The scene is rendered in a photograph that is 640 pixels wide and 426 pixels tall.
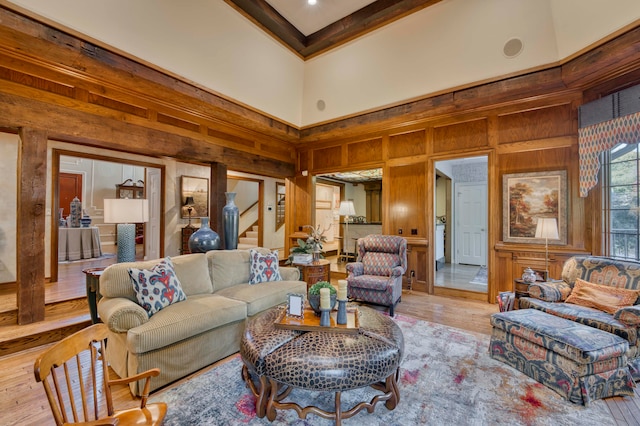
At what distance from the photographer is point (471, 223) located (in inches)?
282

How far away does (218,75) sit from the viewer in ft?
13.3

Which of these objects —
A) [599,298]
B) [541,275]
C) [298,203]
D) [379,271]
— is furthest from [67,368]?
[298,203]

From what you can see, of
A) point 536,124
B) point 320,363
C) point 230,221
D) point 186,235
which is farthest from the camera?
point 186,235

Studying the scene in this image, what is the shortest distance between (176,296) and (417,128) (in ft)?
14.5

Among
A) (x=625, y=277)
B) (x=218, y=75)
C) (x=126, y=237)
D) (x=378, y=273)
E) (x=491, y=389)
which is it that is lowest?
(x=491, y=389)

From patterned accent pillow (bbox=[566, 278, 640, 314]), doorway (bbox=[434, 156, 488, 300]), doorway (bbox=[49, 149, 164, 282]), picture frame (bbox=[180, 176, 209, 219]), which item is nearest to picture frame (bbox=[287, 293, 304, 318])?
patterned accent pillow (bbox=[566, 278, 640, 314])

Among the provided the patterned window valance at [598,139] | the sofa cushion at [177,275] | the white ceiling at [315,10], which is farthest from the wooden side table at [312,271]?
the white ceiling at [315,10]

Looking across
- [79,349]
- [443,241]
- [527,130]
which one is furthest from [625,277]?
[443,241]

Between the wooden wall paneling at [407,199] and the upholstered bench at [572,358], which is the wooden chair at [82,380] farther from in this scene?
the wooden wall paneling at [407,199]

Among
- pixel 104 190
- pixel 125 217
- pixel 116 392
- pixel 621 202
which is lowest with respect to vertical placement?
pixel 116 392

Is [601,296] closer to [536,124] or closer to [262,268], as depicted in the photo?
[536,124]

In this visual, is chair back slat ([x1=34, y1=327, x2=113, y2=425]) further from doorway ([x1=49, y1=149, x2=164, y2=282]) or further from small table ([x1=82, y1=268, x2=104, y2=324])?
doorway ([x1=49, y1=149, x2=164, y2=282])

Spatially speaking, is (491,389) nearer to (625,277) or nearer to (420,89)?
(625,277)

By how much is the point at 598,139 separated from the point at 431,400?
12.0 ft
